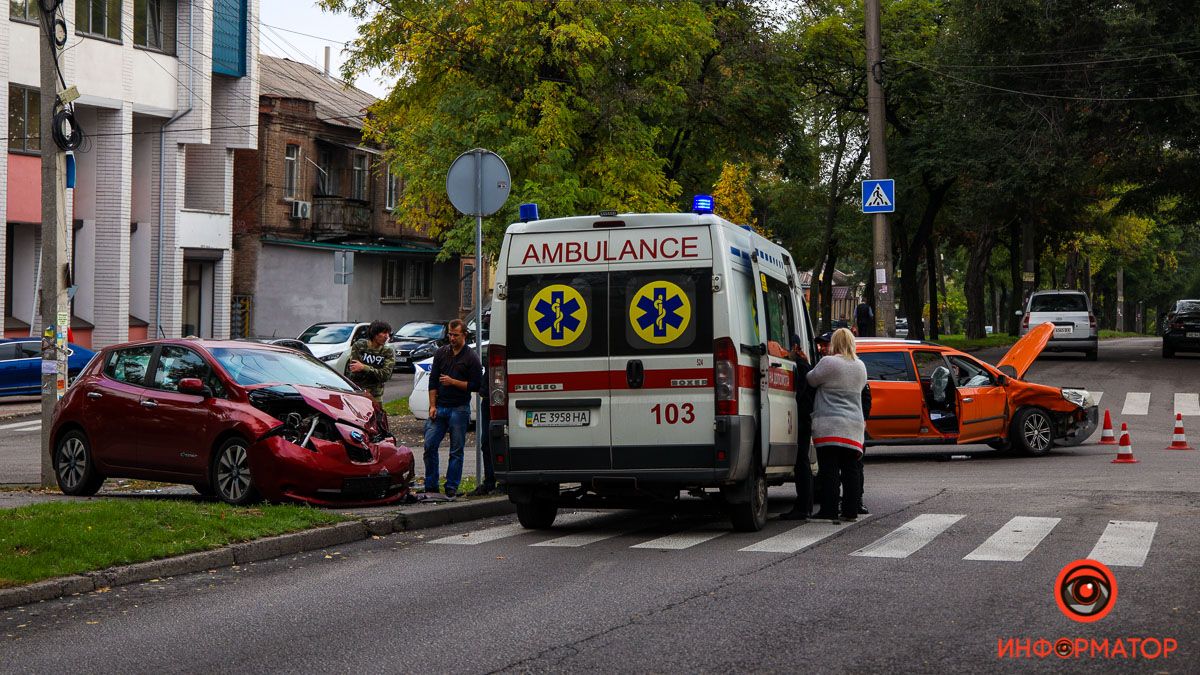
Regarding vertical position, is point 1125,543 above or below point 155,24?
below

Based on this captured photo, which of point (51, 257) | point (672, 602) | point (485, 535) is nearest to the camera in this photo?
point (672, 602)

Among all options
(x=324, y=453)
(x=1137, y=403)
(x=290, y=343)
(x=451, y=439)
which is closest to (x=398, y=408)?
(x=290, y=343)

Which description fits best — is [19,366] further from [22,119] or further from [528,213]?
[528,213]

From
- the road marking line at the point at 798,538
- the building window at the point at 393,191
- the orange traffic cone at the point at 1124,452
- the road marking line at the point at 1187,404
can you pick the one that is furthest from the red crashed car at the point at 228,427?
the building window at the point at 393,191

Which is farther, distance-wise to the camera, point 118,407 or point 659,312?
point 118,407

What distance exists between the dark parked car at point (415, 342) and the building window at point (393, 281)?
11551mm

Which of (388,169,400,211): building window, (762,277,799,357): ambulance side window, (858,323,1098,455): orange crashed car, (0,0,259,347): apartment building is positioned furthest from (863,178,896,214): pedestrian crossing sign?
(388,169,400,211): building window

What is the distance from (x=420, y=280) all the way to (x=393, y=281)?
238 centimetres

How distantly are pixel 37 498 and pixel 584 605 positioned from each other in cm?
738

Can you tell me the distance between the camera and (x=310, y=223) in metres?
50.3

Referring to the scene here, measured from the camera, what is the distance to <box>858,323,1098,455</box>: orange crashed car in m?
19.0

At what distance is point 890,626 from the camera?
7430 mm

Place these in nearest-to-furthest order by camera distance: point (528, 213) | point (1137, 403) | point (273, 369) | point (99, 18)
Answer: point (528, 213) → point (273, 369) → point (1137, 403) → point (99, 18)

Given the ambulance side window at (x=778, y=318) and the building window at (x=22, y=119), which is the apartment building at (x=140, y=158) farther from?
the ambulance side window at (x=778, y=318)
